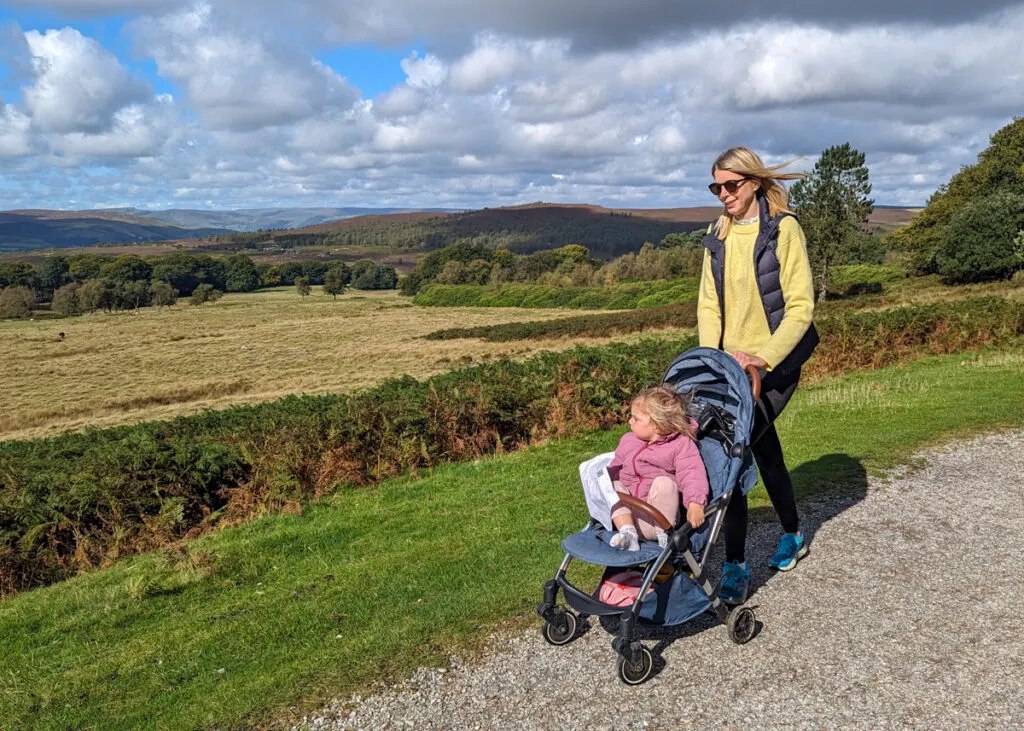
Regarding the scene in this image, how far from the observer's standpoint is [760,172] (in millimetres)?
4645

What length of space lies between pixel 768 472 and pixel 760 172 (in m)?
2.19

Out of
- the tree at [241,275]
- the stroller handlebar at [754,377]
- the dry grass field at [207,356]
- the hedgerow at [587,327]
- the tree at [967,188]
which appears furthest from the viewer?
the tree at [241,275]

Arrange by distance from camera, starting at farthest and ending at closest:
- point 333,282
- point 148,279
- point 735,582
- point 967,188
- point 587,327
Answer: point 148,279, point 333,282, point 967,188, point 587,327, point 735,582

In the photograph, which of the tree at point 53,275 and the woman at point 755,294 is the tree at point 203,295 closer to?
the tree at point 53,275

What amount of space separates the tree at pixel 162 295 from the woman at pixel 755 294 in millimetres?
112271

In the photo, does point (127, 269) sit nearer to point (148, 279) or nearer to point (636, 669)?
point (148, 279)

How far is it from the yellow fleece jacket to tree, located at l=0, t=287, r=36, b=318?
110 meters

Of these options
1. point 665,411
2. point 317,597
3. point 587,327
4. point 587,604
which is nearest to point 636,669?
point 587,604

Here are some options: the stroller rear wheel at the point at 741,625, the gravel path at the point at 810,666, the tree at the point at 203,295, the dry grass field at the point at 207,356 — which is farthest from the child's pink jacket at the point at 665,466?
the tree at the point at 203,295

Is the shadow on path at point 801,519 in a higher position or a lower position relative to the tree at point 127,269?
higher

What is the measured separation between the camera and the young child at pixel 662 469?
4402mm

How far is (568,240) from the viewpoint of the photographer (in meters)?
182

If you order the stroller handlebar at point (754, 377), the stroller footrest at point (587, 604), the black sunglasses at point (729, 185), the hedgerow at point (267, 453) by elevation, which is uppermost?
the black sunglasses at point (729, 185)

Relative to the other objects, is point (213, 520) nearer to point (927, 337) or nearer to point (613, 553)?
point (613, 553)
